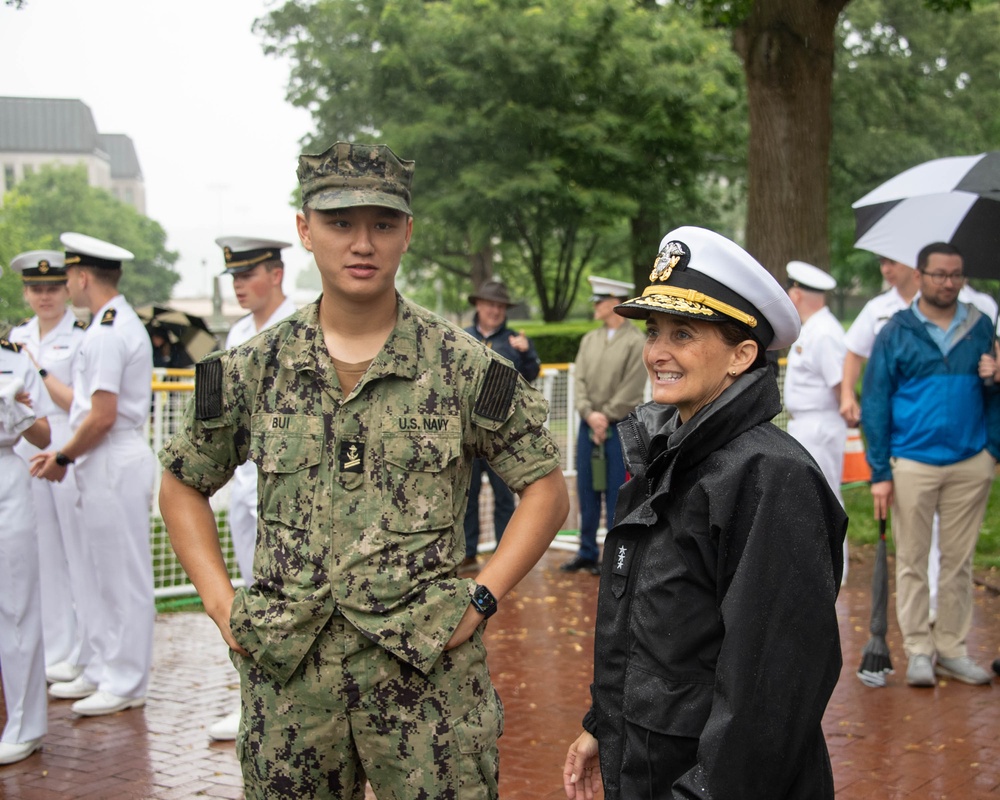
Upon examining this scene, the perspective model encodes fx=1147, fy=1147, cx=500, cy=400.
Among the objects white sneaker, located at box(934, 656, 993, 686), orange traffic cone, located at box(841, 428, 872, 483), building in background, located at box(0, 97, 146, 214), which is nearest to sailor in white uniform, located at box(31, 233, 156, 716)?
white sneaker, located at box(934, 656, 993, 686)

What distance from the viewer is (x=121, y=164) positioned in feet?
149

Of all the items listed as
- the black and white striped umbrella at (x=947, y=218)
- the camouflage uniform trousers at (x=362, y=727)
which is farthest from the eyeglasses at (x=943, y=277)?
the camouflage uniform trousers at (x=362, y=727)

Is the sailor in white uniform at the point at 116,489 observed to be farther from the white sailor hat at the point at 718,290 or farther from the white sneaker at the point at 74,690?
the white sailor hat at the point at 718,290

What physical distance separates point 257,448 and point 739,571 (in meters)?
1.32

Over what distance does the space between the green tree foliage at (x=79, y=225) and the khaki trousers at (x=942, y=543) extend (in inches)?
500

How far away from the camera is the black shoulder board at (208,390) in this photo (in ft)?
9.73

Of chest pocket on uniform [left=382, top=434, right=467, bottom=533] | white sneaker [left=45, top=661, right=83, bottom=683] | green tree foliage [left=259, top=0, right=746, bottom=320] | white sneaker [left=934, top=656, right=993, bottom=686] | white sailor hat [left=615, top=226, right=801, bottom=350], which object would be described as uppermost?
green tree foliage [left=259, top=0, right=746, bottom=320]

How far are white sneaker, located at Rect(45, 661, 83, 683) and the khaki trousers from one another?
475 centimetres

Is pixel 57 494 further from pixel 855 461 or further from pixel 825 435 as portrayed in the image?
pixel 855 461

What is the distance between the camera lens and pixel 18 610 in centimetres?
530

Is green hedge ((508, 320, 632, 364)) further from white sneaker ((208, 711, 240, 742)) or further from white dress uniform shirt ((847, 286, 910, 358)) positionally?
white sneaker ((208, 711, 240, 742))

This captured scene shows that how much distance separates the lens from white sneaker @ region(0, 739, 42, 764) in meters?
5.23

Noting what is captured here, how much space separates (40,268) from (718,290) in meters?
5.73

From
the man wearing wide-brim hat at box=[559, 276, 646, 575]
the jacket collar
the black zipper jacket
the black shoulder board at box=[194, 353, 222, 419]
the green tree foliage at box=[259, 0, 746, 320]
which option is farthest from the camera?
the green tree foliage at box=[259, 0, 746, 320]
